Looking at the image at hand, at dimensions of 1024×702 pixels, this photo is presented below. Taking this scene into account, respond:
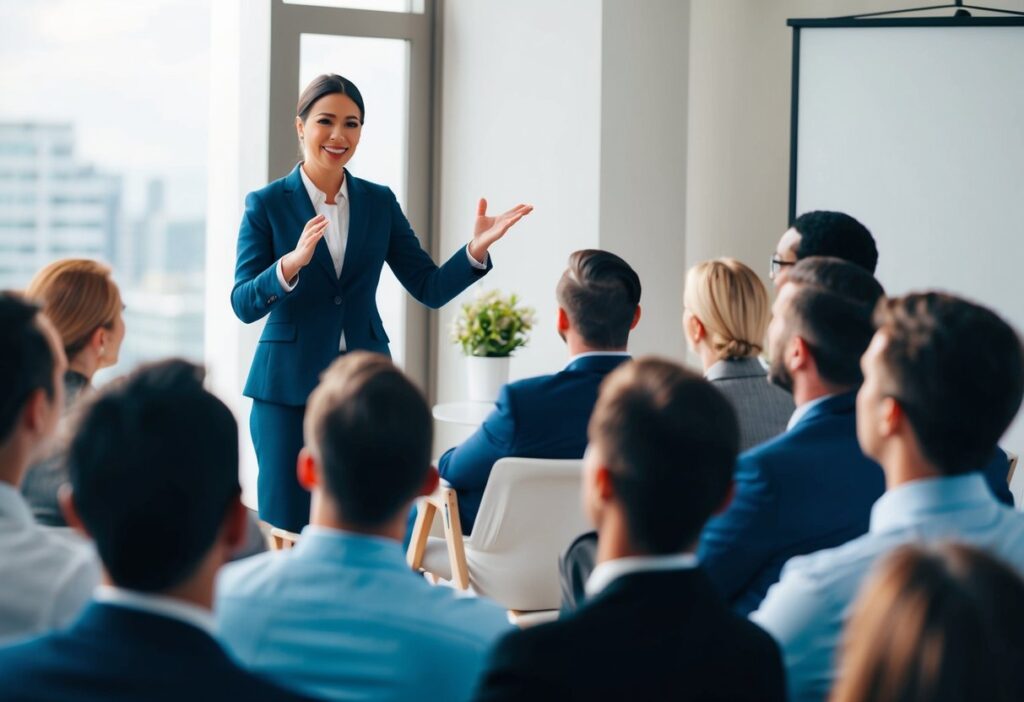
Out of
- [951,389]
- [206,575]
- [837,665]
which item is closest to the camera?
[206,575]

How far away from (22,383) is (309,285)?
2.27m

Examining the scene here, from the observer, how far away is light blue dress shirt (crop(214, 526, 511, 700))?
1.49 metres

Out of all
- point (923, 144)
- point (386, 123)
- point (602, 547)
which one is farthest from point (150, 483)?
point (386, 123)

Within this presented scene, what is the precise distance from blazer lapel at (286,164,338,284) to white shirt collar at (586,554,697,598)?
2687 mm

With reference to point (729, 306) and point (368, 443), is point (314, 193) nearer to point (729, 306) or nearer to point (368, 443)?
point (729, 306)

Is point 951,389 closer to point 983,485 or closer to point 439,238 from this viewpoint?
point 983,485

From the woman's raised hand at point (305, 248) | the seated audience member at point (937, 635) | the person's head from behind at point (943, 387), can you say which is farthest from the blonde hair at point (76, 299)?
the seated audience member at point (937, 635)

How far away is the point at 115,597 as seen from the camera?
128cm

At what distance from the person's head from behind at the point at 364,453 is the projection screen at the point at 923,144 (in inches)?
137

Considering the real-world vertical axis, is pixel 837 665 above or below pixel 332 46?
below

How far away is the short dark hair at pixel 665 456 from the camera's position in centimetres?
146

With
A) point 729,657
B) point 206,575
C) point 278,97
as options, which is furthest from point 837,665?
point 278,97

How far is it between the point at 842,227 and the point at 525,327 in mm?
1923

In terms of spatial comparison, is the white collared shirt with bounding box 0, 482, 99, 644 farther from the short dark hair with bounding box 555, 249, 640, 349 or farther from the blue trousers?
the blue trousers
